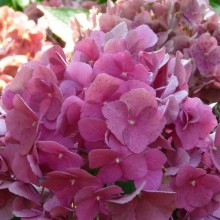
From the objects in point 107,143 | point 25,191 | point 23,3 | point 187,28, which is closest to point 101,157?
point 107,143

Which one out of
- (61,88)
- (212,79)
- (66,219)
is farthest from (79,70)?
(212,79)

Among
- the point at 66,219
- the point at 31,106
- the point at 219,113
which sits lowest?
the point at 219,113

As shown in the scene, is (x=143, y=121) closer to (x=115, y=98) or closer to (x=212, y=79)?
(x=115, y=98)

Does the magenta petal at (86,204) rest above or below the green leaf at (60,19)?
above

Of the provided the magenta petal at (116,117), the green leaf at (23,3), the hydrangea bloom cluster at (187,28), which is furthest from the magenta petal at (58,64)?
the green leaf at (23,3)

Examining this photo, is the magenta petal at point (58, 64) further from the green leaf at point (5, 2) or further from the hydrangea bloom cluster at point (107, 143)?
the green leaf at point (5, 2)

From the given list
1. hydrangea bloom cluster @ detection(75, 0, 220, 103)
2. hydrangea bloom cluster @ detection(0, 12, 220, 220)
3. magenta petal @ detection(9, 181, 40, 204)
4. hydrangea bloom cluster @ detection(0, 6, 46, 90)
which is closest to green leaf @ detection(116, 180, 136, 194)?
hydrangea bloom cluster @ detection(0, 12, 220, 220)

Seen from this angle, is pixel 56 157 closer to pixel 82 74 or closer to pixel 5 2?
pixel 82 74
